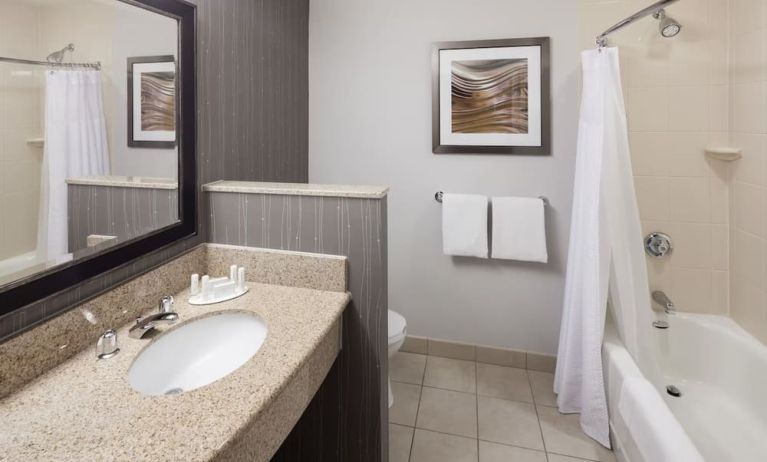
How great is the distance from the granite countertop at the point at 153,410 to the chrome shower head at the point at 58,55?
27.9 inches

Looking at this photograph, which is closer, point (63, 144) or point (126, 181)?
point (63, 144)

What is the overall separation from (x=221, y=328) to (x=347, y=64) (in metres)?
1.86

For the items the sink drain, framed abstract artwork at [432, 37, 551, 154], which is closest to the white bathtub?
the sink drain

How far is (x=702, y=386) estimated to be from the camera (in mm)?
1976

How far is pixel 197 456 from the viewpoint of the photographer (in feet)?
2.21

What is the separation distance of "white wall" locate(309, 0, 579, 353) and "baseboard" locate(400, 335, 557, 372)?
0.14 ft

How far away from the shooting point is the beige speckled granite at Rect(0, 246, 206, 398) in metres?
0.87

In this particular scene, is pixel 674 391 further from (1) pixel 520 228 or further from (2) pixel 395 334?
(2) pixel 395 334

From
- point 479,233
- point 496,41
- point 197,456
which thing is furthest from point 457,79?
point 197,456

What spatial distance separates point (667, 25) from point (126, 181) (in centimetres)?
236

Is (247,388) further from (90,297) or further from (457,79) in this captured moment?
(457,79)

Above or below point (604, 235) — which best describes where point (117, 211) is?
above

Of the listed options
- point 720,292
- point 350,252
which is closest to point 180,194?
point 350,252

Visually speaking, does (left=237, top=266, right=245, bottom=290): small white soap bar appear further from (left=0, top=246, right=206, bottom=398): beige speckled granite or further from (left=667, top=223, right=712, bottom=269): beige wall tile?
(left=667, top=223, right=712, bottom=269): beige wall tile
